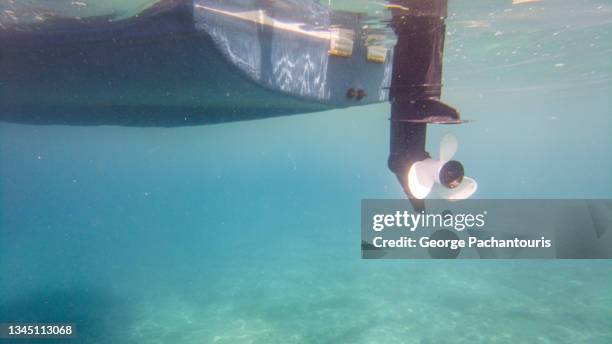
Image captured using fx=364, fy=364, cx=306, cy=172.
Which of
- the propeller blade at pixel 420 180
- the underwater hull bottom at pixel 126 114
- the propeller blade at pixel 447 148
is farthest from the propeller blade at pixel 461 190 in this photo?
the underwater hull bottom at pixel 126 114

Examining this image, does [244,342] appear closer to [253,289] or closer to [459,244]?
[253,289]

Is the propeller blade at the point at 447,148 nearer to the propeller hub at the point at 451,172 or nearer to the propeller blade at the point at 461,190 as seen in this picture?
the propeller hub at the point at 451,172

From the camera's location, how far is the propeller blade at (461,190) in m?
3.15

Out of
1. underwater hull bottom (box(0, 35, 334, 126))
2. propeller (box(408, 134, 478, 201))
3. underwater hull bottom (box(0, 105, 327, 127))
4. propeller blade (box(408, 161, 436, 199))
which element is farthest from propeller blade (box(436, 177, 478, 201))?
underwater hull bottom (box(0, 105, 327, 127))

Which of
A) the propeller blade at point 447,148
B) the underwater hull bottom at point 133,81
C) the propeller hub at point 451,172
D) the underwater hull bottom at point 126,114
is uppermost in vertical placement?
the underwater hull bottom at point 133,81

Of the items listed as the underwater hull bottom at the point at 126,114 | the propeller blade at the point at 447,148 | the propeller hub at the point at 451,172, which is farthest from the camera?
the underwater hull bottom at the point at 126,114

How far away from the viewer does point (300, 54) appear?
19.9 ft

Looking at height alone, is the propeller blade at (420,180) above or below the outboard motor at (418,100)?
below

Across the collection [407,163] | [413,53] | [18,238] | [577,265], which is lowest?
[18,238]

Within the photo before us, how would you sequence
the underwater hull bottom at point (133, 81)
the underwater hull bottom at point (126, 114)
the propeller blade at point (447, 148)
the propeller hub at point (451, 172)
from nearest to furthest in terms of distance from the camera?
the propeller hub at point (451, 172) < the propeller blade at point (447, 148) < the underwater hull bottom at point (133, 81) < the underwater hull bottom at point (126, 114)

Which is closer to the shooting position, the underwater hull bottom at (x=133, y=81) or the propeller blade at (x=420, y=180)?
the propeller blade at (x=420, y=180)

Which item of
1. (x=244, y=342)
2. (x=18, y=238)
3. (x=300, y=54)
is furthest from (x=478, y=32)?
(x=18, y=238)

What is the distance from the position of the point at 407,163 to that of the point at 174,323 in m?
14.3

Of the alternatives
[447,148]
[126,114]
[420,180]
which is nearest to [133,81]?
[126,114]
